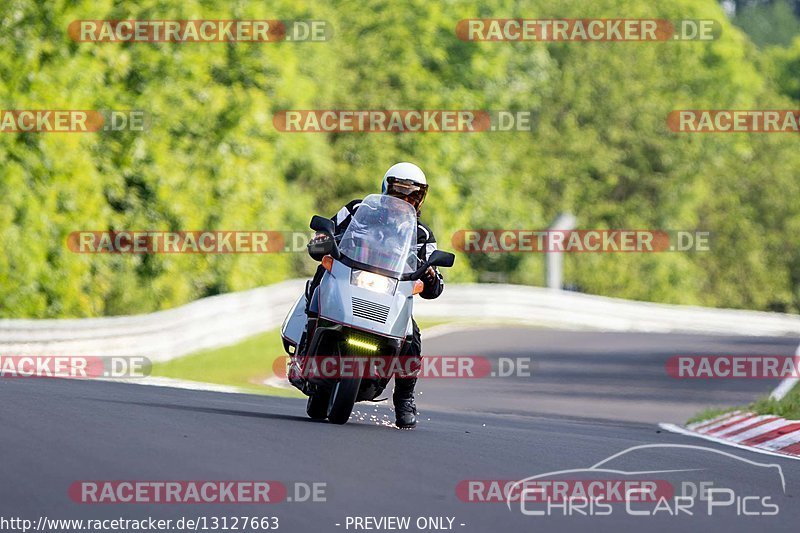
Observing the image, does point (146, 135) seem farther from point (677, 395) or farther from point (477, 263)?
point (477, 263)

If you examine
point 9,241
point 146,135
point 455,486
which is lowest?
point 455,486

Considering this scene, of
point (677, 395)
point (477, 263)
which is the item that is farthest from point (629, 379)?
point (477, 263)

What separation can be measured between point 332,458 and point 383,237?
233 centimetres

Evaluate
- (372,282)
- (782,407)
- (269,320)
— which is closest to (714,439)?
(782,407)

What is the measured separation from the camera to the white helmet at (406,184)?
1204 centimetres

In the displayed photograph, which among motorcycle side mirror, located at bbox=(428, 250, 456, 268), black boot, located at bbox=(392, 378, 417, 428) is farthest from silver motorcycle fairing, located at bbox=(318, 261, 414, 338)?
black boot, located at bbox=(392, 378, 417, 428)

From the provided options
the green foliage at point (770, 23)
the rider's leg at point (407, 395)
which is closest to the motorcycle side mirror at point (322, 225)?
the rider's leg at point (407, 395)

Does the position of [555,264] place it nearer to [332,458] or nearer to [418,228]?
[418,228]

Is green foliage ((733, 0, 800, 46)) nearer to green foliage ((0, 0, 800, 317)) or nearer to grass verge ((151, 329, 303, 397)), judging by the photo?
green foliage ((0, 0, 800, 317))

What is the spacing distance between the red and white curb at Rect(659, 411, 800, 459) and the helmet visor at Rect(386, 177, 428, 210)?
3.50m

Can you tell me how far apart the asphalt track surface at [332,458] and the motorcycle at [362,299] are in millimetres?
349

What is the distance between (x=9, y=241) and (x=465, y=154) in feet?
95.3

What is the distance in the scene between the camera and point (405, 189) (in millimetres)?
12094

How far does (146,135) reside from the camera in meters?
39.9
